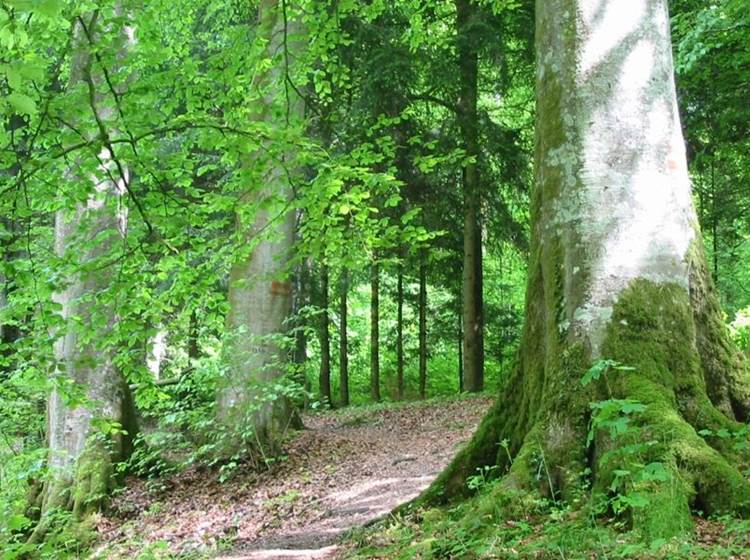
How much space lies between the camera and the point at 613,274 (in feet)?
12.4

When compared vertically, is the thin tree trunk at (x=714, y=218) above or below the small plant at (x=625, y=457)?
above

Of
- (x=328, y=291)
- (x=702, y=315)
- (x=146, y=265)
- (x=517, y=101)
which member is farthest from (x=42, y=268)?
(x=517, y=101)

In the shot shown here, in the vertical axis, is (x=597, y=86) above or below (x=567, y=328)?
above

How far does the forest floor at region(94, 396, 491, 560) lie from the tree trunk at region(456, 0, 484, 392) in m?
3.22

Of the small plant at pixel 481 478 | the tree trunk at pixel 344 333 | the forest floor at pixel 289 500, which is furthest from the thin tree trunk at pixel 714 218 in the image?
the small plant at pixel 481 478

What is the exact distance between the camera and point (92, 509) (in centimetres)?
788

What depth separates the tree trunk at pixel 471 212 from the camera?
1355cm

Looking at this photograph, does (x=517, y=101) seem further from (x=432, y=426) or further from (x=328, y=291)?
(x=432, y=426)

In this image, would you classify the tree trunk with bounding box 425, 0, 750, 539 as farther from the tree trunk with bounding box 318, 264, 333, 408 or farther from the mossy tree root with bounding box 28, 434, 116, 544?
the tree trunk with bounding box 318, 264, 333, 408

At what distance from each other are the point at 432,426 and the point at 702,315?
7.59 meters

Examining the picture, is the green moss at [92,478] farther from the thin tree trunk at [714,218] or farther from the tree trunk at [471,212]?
the thin tree trunk at [714,218]

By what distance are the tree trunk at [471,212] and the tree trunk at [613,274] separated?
9.36m

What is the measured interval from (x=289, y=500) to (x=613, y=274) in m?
5.10

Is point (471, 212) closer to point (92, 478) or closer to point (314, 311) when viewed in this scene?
point (314, 311)
